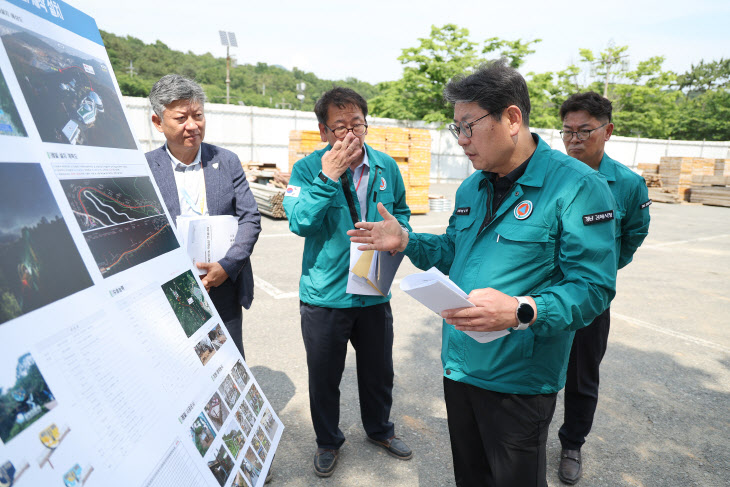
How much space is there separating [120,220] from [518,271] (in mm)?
1266

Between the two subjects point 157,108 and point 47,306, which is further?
point 157,108

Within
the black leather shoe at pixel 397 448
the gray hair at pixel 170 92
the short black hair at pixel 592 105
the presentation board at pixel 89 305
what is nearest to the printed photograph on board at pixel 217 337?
the presentation board at pixel 89 305

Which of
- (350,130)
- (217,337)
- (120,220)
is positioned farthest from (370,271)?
(120,220)

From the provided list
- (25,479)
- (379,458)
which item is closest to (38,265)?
(25,479)

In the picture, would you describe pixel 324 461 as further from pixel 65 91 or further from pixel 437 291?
pixel 65 91

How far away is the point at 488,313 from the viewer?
1375 mm

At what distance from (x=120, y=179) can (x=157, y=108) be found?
1.24 meters

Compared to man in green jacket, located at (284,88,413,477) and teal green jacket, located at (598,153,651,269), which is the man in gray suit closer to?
man in green jacket, located at (284,88,413,477)

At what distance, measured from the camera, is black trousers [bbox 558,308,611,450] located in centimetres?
257

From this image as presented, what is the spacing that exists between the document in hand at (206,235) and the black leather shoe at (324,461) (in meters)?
1.28

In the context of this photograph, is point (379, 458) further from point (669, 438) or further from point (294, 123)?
point (294, 123)

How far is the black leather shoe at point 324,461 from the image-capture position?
2.53 metres

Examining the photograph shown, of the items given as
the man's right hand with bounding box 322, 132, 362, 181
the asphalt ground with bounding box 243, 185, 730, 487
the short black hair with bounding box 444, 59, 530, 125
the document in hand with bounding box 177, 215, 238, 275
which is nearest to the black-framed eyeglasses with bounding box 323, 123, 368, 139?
the man's right hand with bounding box 322, 132, 362, 181

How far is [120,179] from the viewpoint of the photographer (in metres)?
1.26
